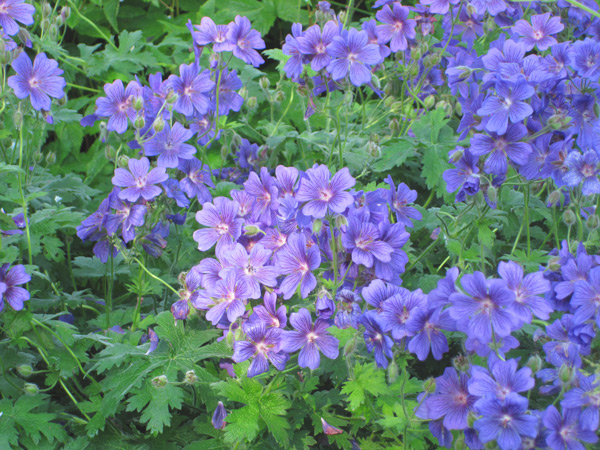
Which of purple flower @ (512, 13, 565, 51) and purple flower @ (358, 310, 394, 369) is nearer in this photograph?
purple flower @ (358, 310, 394, 369)

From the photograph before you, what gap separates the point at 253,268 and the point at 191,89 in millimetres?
810

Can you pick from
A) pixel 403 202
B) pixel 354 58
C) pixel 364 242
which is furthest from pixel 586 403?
pixel 354 58

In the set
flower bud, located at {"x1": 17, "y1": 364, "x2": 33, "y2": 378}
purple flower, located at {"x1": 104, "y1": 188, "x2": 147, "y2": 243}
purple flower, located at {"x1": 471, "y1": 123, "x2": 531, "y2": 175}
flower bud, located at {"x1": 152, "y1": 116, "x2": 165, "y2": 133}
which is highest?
purple flower, located at {"x1": 471, "y1": 123, "x2": 531, "y2": 175}

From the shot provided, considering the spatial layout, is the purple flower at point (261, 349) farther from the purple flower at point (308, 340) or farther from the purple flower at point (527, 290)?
the purple flower at point (527, 290)

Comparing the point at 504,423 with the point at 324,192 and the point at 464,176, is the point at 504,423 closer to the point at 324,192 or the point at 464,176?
the point at 324,192

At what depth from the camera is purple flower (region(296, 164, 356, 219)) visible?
4.72ft

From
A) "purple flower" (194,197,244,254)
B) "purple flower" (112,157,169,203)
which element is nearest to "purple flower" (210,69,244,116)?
"purple flower" (112,157,169,203)

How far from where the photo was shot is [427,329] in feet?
4.31

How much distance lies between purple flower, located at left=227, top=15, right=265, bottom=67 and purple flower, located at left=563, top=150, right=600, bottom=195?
1.10 metres

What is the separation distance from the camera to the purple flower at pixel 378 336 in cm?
133

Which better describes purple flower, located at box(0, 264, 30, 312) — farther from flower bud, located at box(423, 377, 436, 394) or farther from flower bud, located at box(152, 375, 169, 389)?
flower bud, located at box(423, 377, 436, 394)

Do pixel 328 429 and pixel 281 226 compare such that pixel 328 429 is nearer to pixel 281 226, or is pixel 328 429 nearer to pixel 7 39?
pixel 281 226

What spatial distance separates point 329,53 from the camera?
1.93m

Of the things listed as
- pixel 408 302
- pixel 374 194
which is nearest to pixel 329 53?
pixel 374 194
